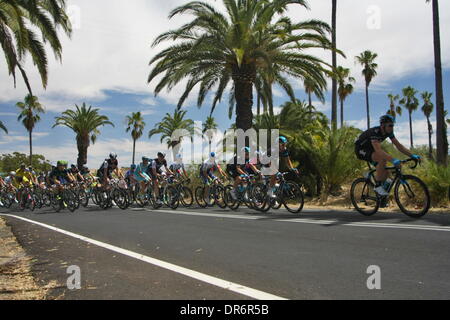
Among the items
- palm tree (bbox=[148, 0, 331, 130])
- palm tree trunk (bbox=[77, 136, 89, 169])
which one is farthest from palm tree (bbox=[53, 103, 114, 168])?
palm tree (bbox=[148, 0, 331, 130])

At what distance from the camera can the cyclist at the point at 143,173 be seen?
14250mm

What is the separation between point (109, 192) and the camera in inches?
601

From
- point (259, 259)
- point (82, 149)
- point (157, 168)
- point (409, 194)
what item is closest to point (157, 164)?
point (157, 168)

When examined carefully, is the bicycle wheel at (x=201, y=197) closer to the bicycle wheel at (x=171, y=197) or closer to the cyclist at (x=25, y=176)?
the bicycle wheel at (x=171, y=197)

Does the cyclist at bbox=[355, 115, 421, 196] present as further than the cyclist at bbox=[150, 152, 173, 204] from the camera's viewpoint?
No

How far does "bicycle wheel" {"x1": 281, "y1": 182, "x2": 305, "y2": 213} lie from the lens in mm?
9633

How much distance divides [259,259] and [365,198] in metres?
4.19

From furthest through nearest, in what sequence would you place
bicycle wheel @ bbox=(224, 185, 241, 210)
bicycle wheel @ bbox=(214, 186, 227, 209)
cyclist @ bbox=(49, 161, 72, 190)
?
1. cyclist @ bbox=(49, 161, 72, 190)
2. bicycle wheel @ bbox=(214, 186, 227, 209)
3. bicycle wheel @ bbox=(224, 185, 241, 210)

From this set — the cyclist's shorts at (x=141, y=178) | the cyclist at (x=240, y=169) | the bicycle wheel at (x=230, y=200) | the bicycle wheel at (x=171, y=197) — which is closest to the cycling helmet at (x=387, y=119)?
the cyclist at (x=240, y=169)

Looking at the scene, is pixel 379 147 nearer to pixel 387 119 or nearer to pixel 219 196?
pixel 387 119

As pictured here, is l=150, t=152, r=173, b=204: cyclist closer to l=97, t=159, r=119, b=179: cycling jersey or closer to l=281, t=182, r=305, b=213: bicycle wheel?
l=97, t=159, r=119, b=179: cycling jersey

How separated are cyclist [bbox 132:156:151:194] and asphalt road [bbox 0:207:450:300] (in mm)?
6120

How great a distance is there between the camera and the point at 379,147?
24.5ft
